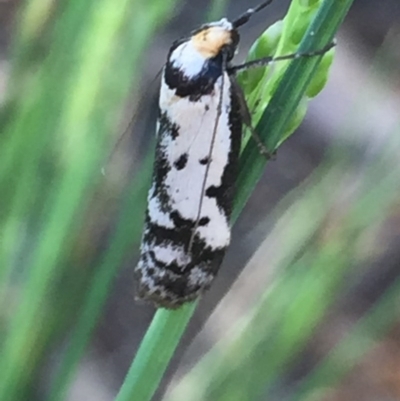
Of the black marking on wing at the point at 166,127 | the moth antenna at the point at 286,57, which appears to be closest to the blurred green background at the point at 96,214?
the black marking on wing at the point at 166,127

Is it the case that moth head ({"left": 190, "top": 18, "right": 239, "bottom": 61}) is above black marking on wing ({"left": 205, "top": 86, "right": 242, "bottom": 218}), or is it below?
above

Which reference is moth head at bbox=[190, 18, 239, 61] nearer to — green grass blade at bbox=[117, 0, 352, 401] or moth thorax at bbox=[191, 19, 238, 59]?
moth thorax at bbox=[191, 19, 238, 59]

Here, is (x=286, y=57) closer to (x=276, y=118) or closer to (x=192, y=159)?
(x=276, y=118)

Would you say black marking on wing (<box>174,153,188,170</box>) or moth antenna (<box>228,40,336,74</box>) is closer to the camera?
moth antenna (<box>228,40,336,74</box>)

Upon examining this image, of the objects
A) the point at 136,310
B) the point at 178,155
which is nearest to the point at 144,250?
the point at 178,155

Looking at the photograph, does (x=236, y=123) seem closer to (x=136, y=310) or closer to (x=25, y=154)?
(x=25, y=154)

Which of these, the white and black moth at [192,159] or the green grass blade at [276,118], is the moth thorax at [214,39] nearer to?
the white and black moth at [192,159]

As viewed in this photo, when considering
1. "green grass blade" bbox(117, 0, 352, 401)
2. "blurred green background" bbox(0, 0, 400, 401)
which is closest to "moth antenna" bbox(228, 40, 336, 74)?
"green grass blade" bbox(117, 0, 352, 401)

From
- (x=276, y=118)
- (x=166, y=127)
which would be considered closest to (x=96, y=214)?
(x=166, y=127)
